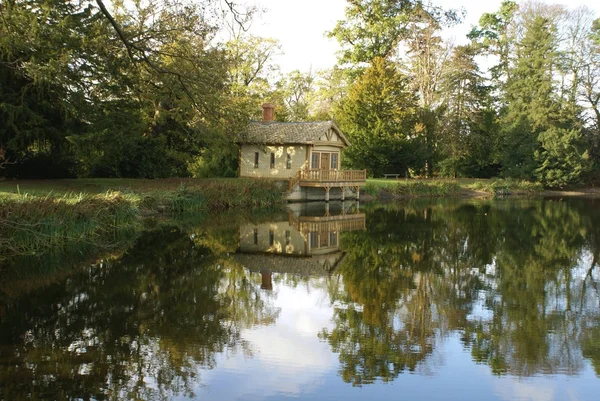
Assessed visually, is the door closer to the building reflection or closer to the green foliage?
the building reflection

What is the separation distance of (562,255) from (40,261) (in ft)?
44.0

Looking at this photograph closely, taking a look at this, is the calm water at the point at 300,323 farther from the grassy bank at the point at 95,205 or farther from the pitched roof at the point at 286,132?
the pitched roof at the point at 286,132

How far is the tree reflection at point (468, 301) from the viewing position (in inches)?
287

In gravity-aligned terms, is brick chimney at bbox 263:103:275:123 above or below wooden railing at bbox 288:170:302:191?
above

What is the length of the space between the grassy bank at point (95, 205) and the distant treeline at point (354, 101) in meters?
2.33

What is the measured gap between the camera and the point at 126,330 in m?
8.01

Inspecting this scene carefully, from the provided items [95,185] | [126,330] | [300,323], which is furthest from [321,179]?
[126,330]

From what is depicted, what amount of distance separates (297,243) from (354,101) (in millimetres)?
27364

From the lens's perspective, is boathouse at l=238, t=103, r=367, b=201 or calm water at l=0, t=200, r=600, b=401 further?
boathouse at l=238, t=103, r=367, b=201

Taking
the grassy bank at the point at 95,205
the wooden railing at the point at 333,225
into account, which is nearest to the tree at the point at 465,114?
the grassy bank at the point at 95,205

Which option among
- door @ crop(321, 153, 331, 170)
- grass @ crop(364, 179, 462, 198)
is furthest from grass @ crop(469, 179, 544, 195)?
door @ crop(321, 153, 331, 170)

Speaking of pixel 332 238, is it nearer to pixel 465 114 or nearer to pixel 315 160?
pixel 315 160

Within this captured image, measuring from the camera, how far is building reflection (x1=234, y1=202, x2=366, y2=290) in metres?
13.8

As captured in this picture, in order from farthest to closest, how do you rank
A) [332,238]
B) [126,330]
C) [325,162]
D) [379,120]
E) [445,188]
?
[445,188] < [379,120] < [325,162] < [332,238] < [126,330]
